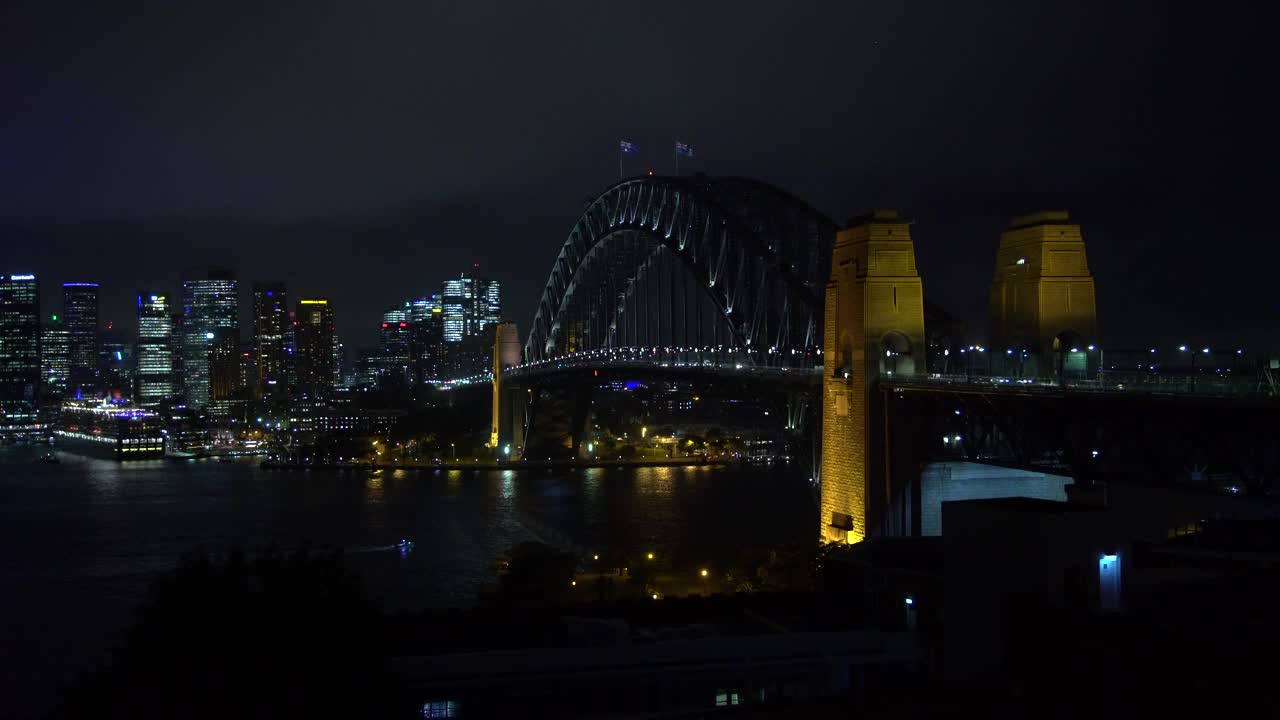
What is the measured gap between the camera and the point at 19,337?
473ft

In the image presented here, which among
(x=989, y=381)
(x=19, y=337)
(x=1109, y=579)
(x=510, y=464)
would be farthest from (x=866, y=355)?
(x=19, y=337)

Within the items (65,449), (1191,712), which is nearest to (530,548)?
(1191,712)

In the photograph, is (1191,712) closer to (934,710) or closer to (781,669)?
(934,710)

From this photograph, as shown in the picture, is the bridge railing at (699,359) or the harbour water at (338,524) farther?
the bridge railing at (699,359)

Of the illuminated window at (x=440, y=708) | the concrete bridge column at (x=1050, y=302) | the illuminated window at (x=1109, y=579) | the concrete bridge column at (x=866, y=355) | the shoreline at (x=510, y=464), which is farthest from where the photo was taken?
the shoreline at (x=510, y=464)

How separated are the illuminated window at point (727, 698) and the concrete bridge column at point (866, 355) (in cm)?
1036

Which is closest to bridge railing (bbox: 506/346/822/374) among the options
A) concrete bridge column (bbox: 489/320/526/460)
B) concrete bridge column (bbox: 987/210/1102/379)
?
concrete bridge column (bbox: 489/320/526/460)

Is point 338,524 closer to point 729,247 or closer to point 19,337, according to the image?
point 729,247

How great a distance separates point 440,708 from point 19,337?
154m

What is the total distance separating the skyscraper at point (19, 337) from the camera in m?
139

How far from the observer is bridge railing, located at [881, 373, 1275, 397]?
46.8ft

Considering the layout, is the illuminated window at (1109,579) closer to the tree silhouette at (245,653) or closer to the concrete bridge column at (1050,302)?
the tree silhouette at (245,653)

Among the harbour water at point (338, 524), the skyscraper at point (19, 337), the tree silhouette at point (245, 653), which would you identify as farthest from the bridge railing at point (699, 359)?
the skyscraper at point (19, 337)

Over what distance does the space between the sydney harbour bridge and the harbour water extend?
5.63 m
